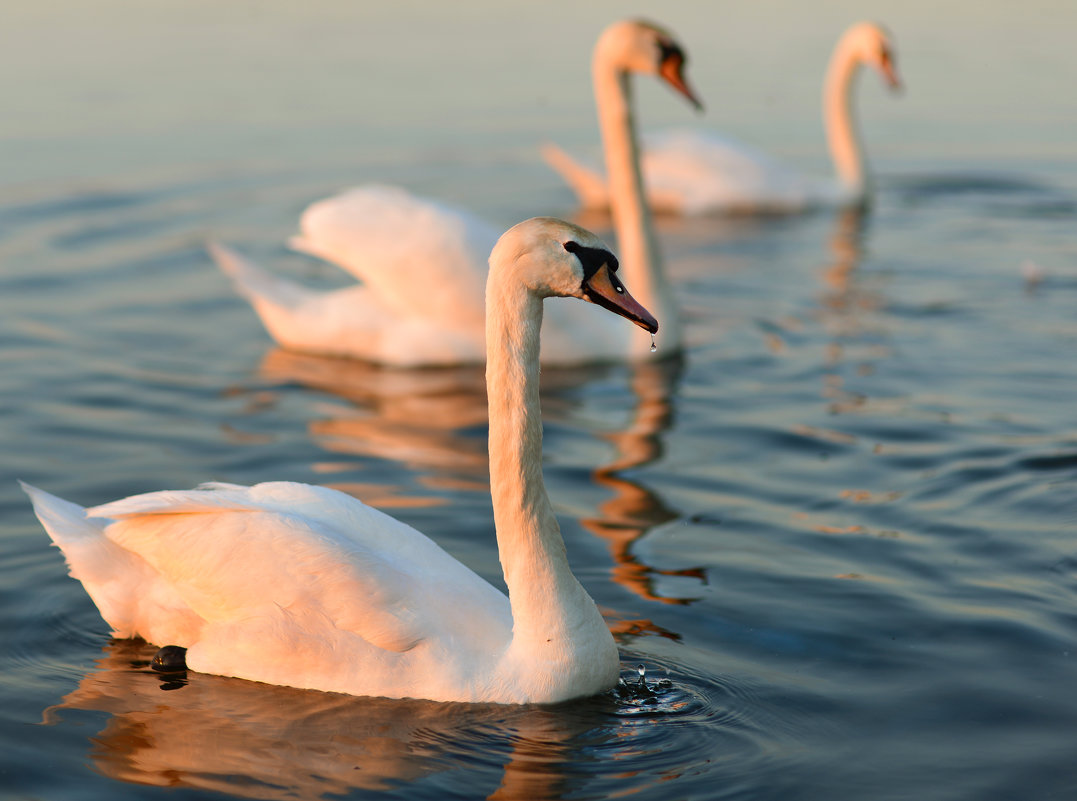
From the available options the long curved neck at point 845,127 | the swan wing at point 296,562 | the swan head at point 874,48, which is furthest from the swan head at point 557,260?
the swan head at point 874,48

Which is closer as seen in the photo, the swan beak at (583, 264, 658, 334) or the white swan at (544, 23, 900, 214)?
the swan beak at (583, 264, 658, 334)

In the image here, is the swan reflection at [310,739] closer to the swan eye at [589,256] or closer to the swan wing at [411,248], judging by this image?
the swan eye at [589,256]

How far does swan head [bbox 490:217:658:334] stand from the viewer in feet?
16.3

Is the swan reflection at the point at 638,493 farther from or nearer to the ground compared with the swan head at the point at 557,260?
nearer to the ground

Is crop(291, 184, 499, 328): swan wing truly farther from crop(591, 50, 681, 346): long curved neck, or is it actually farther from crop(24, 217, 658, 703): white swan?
crop(24, 217, 658, 703): white swan

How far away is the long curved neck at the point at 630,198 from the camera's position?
10.2 meters

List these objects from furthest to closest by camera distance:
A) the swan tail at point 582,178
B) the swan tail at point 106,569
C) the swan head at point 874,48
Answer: the swan head at point 874,48
the swan tail at point 582,178
the swan tail at point 106,569

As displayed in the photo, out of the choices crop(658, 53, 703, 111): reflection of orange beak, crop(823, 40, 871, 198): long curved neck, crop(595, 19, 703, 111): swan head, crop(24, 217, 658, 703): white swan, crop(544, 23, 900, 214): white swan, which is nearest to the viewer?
crop(24, 217, 658, 703): white swan

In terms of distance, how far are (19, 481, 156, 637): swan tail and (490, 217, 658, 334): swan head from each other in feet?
5.86

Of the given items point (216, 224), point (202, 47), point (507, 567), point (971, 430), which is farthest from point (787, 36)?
point (507, 567)

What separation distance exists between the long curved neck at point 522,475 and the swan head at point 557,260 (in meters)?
0.06

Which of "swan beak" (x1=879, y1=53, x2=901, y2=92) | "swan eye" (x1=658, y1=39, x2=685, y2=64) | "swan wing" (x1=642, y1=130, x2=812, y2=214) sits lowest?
"swan wing" (x1=642, y1=130, x2=812, y2=214)

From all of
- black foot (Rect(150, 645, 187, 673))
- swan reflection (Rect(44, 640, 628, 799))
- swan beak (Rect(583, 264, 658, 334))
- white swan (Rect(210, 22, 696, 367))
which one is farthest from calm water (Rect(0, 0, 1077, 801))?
swan beak (Rect(583, 264, 658, 334))

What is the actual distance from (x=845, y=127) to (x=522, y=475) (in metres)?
10.9
